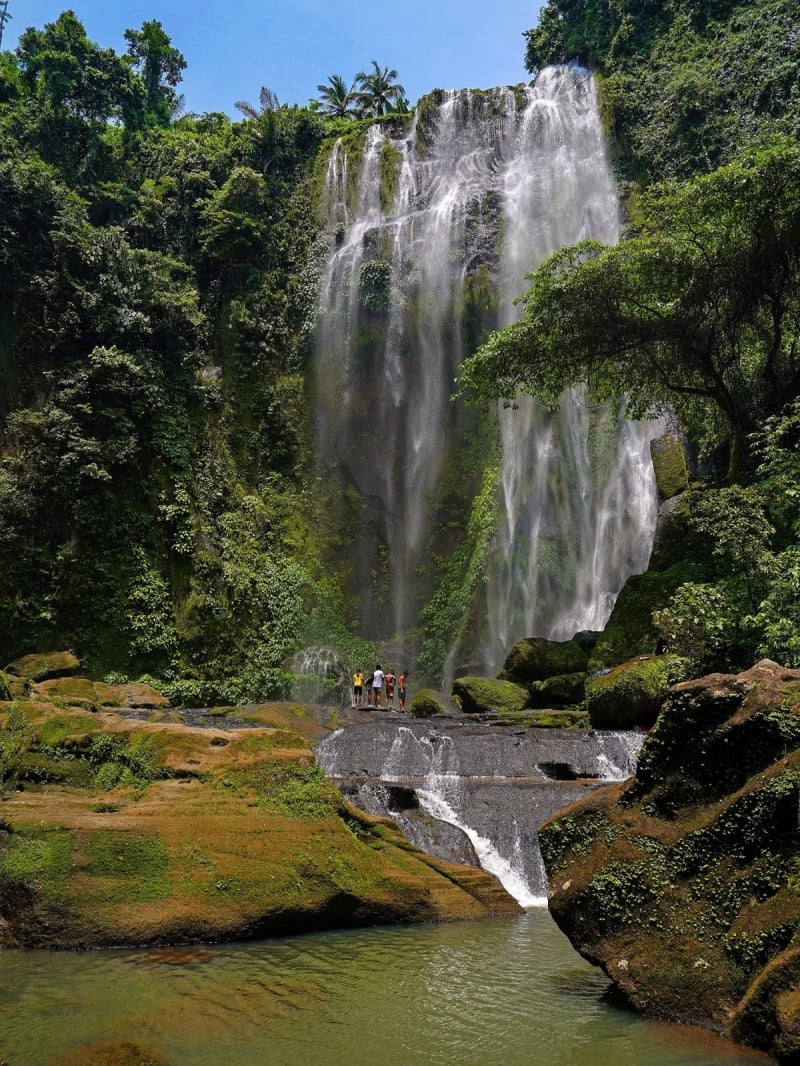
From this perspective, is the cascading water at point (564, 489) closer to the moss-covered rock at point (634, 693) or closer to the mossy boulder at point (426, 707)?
the mossy boulder at point (426, 707)

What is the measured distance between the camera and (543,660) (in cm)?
1808

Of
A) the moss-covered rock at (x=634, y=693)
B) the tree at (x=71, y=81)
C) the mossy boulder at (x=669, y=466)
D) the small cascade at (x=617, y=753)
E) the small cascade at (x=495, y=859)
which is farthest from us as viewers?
the tree at (x=71, y=81)

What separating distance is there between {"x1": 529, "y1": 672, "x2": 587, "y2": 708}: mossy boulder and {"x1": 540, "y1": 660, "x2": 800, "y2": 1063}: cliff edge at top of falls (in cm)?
1162

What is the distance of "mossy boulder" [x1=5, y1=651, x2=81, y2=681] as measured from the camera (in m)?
17.9

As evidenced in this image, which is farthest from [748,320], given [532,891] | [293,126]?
[293,126]

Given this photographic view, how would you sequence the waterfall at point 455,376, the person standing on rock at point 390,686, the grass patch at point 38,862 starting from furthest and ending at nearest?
the waterfall at point 455,376
the person standing on rock at point 390,686
the grass patch at point 38,862

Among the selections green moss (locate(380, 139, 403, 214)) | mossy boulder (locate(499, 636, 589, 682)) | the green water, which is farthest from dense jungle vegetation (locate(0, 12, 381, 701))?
the green water

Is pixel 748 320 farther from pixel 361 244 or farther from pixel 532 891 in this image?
pixel 361 244

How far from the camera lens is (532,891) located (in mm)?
8438

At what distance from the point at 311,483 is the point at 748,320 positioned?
14984mm

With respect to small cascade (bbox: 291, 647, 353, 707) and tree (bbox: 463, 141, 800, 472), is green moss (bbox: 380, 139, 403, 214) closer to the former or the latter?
tree (bbox: 463, 141, 800, 472)

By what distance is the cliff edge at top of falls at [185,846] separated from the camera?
614 cm

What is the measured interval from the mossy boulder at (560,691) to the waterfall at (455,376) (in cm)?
573

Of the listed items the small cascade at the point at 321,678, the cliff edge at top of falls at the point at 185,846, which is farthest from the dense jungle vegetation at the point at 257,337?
the cliff edge at top of falls at the point at 185,846
